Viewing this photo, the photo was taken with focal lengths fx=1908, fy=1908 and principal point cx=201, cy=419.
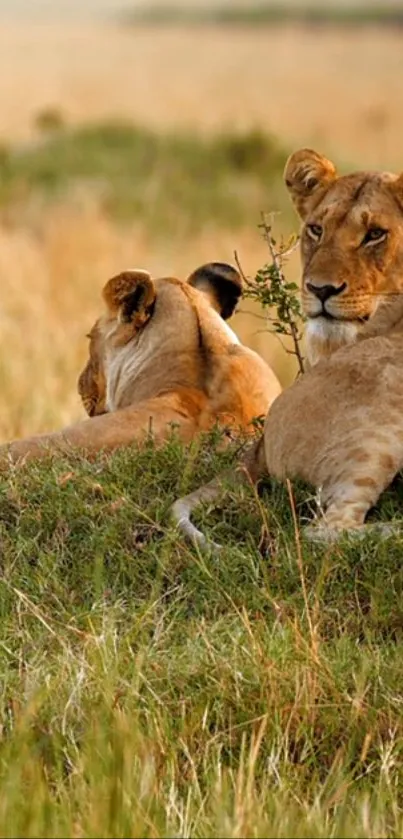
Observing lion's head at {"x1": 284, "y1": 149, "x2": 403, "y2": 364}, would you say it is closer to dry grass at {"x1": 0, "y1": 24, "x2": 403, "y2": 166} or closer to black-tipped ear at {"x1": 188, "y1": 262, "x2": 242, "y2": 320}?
black-tipped ear at {"x1": 188, "y1": 262, "x2": 242, "y2": 320}

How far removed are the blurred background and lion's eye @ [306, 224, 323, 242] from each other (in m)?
0.31

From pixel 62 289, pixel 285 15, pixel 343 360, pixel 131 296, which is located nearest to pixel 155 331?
pixel 131 296

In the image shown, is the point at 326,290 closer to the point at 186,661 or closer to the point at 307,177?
the point at 307,177

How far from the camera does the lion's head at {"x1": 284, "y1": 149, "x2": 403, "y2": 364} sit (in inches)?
209

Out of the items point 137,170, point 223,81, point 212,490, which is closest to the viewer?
point 212,490

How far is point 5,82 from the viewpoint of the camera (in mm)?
32625

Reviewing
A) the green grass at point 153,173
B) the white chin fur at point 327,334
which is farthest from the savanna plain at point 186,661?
the green grass at point 153,173

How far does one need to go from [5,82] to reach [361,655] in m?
29.6

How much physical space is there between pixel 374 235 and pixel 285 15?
63.1 meters

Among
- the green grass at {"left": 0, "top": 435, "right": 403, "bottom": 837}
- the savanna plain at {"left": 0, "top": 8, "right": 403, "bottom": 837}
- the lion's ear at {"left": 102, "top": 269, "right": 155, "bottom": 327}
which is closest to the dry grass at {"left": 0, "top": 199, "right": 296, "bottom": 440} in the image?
the lion's ear at {"left": 102, "top": 269, "right": 155, "bottom": 327}

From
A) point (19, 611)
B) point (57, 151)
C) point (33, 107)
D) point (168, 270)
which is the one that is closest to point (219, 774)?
point (19, 611)

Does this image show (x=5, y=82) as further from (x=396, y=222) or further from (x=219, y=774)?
(x=219, y=774)

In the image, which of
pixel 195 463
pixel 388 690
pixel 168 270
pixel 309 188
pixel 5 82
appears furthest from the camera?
pixel 5 82

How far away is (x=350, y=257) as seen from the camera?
5.36 metres
